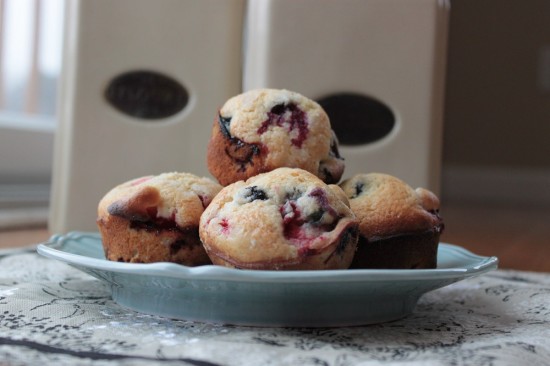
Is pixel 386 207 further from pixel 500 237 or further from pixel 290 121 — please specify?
pixel 500 237

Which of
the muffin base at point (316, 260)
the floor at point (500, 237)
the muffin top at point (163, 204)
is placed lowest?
the floor at point (500, 237)

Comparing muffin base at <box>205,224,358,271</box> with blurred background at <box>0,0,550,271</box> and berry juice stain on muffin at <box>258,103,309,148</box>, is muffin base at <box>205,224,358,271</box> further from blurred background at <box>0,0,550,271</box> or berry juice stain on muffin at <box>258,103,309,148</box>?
blurred background at <box>0,0,550,271</box>

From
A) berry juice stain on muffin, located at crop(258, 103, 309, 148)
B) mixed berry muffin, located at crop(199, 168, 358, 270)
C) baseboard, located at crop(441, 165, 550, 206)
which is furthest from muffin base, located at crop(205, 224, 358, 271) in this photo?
baseboard, located at crop(441, 165, 550, 206)

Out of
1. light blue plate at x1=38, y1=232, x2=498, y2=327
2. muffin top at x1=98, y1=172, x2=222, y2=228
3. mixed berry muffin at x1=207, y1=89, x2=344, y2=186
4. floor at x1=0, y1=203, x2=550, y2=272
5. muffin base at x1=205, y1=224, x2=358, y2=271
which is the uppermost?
mixed berry muffin at x1=207, y1=89, x2=344, y2=186

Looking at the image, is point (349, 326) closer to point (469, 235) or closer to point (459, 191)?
point (469, 235)

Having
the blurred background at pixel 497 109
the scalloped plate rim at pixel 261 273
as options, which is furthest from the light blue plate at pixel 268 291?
the blurred background at pixel 497 109

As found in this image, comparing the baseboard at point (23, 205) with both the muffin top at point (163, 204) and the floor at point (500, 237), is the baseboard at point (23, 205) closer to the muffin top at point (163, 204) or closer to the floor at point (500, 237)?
the floor at point (500, 237)

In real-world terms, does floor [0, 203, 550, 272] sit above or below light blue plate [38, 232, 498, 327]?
below
